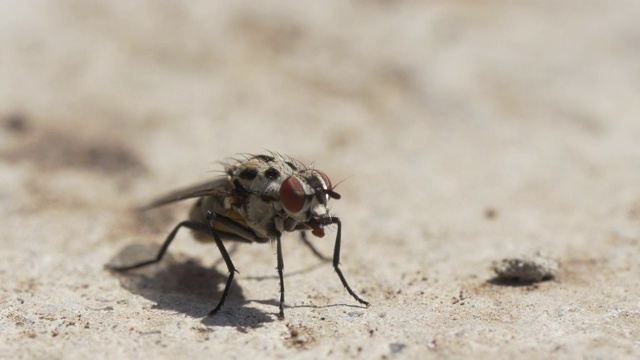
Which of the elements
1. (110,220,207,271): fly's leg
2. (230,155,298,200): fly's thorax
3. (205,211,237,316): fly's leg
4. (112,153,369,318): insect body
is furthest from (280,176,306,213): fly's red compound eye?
(110,220,207,271): fly's leg

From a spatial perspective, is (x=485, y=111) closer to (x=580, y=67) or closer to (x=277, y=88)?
(x=580, y=67)

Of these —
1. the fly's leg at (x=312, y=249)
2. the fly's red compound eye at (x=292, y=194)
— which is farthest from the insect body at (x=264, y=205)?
the fly's leg at (x=312, y=249)

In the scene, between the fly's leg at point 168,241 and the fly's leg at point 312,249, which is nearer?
the fly's leg at point 168,241

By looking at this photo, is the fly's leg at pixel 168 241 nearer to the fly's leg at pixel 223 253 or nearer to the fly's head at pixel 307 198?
the fly's leg at pixel 223 253

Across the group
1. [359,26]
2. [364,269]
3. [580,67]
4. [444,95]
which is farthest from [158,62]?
[580,67]

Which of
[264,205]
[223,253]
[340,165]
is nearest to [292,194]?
[264,205]

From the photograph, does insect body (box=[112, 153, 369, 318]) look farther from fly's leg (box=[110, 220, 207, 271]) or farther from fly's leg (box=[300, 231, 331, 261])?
fly's leg (box=[300, 231, 331, 261])

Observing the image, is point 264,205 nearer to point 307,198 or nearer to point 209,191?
point 307,198
